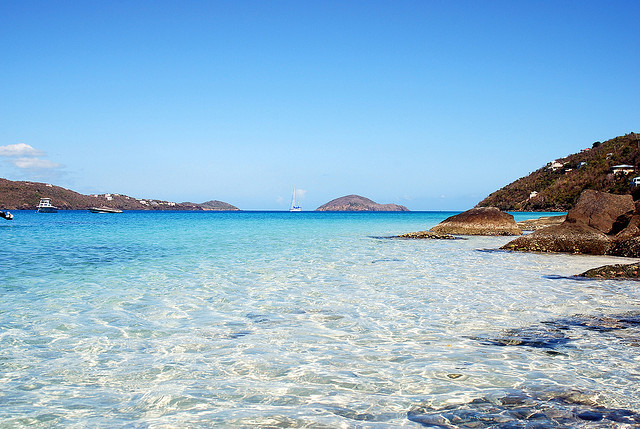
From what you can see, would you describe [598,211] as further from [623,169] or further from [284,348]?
[623,169]

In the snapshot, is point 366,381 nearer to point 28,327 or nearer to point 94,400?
point 94,400

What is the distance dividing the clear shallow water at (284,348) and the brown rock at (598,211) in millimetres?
9730

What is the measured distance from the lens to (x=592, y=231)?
19.5 meters

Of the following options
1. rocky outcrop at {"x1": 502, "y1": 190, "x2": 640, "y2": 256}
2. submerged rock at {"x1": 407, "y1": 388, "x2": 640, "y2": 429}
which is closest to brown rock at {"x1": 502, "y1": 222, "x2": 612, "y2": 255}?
rocky outcrop at {"x1": 502, "y1": 190, "x2": 640, "y2": 256}

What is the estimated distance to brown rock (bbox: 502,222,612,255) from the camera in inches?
742

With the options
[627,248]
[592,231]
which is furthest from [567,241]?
[627,248]

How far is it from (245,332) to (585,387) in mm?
4496

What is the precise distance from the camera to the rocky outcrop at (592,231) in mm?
18578

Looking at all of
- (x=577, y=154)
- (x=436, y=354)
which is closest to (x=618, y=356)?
(x=436, y=354)

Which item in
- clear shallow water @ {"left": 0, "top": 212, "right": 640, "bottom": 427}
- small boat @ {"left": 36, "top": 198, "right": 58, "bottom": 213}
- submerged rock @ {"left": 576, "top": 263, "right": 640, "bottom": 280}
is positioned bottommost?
clear shallow water @ {"left": 0, "top": 212, "right": 640, "bottom": 427}

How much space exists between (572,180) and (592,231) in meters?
89.3

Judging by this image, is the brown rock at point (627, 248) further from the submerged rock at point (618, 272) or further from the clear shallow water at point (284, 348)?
the clear shallow water at point (284, 348)

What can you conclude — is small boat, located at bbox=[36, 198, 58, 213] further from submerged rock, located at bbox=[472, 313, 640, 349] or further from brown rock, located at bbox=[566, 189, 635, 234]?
submerged rock, located at bbox=[472, 313, 640, 349]

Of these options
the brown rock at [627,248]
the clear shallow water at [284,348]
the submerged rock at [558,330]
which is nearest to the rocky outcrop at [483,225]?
the brown rock at [627,248]
